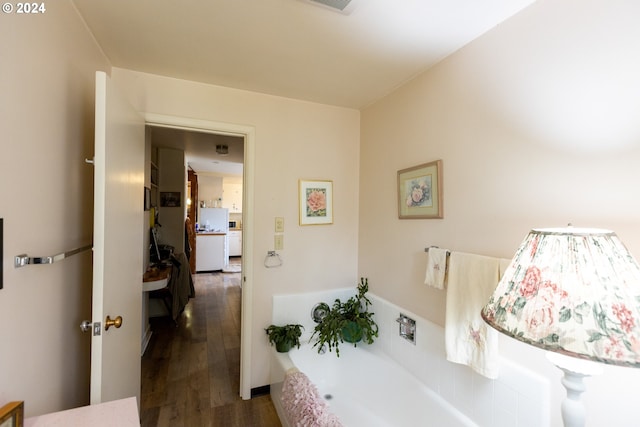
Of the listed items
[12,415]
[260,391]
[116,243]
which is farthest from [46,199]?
[260,391]

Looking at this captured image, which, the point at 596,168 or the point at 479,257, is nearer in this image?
the point at 596,168

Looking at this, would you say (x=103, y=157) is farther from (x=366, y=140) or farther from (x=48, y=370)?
(x=366, y=140)

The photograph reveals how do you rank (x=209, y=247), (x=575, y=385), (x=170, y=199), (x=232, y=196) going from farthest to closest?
(x=232, y=196) < (x=209, y=247) < (x=170, y=199) < (x=575, y=385)

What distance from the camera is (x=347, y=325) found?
2178 mm

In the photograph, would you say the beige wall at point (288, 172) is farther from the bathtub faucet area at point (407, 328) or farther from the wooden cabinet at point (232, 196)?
the wooden cabinet at point (232, 196)

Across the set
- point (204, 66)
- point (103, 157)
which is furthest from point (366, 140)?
point (103, 157)

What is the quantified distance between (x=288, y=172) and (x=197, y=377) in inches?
77.5

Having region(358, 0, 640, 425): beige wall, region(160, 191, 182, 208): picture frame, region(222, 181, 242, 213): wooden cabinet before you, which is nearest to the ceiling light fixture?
region(358, 0, 640, 425): beige wall

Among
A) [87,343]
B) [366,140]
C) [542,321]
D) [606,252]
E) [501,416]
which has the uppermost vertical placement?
[366,140]

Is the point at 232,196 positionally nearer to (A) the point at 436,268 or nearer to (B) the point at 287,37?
(B) the point at 287,37

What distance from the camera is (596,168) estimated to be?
1036mm

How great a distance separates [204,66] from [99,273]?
1.38 meters

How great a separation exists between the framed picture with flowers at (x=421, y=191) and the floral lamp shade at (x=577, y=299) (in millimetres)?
Answer: 876

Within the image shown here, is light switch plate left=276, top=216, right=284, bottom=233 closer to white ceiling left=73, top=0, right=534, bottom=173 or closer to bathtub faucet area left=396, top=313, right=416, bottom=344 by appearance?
white ceiling left=73, top=0, right=534, bottom=173
